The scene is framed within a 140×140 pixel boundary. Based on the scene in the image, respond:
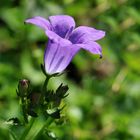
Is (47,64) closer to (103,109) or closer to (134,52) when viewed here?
(103,109)

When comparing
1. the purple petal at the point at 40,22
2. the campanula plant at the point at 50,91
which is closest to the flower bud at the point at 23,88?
the campanula plant at the point at 50,91

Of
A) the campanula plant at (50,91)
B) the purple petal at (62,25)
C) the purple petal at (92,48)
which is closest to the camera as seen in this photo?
the purple petal at (92,48)

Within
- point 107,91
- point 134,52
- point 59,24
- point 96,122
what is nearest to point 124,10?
point 134,52

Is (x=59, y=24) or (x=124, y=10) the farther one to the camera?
(x=124, y=10)

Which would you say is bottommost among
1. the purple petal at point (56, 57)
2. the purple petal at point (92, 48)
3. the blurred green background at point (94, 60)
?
the blurred green background at point (94, 60)

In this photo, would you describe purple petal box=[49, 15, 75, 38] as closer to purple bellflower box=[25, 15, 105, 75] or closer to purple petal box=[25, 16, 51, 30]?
purple bellflower box=[25, 15, 105, 75]

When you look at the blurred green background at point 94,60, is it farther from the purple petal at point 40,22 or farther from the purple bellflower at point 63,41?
the purple petal at point 40,22

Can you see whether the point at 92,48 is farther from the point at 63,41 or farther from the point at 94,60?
the point at 94,60
